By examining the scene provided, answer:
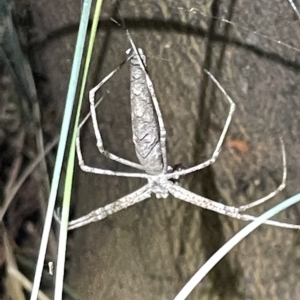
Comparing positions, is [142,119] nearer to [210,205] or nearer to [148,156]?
[148,156]

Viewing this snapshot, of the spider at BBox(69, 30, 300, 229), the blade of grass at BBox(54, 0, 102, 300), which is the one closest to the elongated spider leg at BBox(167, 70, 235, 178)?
the spider at BBox(69, 30, 300, 229)

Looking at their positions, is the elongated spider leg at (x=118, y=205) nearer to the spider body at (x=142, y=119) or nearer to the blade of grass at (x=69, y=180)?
the spider body at (x=142, y=119)

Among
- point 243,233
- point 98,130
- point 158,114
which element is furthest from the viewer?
point 98,130

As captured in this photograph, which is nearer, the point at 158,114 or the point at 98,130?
the point at 158,114

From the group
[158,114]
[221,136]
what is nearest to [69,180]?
[158,114]

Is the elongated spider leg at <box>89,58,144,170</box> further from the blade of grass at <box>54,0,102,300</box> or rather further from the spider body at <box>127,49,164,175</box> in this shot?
the blade of grass at <box>54,0,102,300</box>

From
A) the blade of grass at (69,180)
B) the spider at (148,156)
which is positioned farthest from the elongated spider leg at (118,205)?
the blade of grass at (69,180)
